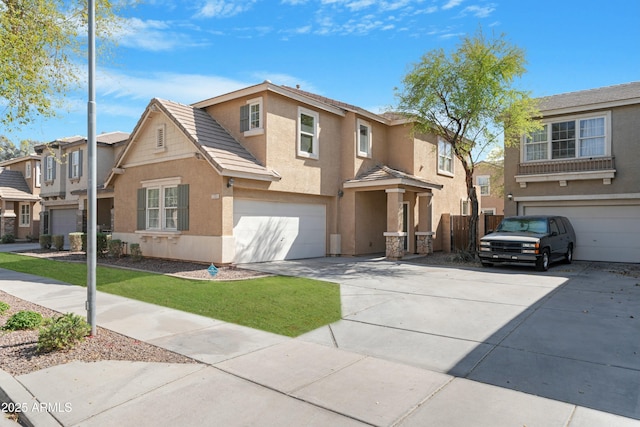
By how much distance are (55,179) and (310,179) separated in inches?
717

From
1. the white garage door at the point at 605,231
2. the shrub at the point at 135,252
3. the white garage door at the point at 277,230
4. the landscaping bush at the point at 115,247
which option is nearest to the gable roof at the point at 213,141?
the white garage door at the point at 277,230

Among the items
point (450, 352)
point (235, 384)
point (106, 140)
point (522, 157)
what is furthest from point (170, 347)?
point (106, 140)

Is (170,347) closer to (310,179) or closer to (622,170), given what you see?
(310,179)

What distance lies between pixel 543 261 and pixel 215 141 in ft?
38.8

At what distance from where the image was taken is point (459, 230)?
21094 mm

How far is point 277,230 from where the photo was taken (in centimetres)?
1611

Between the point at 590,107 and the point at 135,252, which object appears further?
the point at 590,107

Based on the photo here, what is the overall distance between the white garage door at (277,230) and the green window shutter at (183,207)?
1.90 meters

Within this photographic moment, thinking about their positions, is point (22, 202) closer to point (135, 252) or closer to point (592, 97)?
point (135, 252)

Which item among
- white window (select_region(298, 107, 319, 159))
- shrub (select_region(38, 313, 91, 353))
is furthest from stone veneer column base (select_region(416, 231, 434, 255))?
shrub (select_region(38, 313, 91, 353))

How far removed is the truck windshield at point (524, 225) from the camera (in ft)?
46.6

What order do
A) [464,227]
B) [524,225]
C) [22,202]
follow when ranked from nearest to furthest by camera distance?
1. [524,225]
2. [464,227]
3. [22,202]

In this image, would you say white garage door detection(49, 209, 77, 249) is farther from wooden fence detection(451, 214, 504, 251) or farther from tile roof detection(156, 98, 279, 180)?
wooden fence detection(451, 214, 504, 251)

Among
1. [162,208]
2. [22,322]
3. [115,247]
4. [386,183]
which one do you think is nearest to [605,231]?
[386,183]
